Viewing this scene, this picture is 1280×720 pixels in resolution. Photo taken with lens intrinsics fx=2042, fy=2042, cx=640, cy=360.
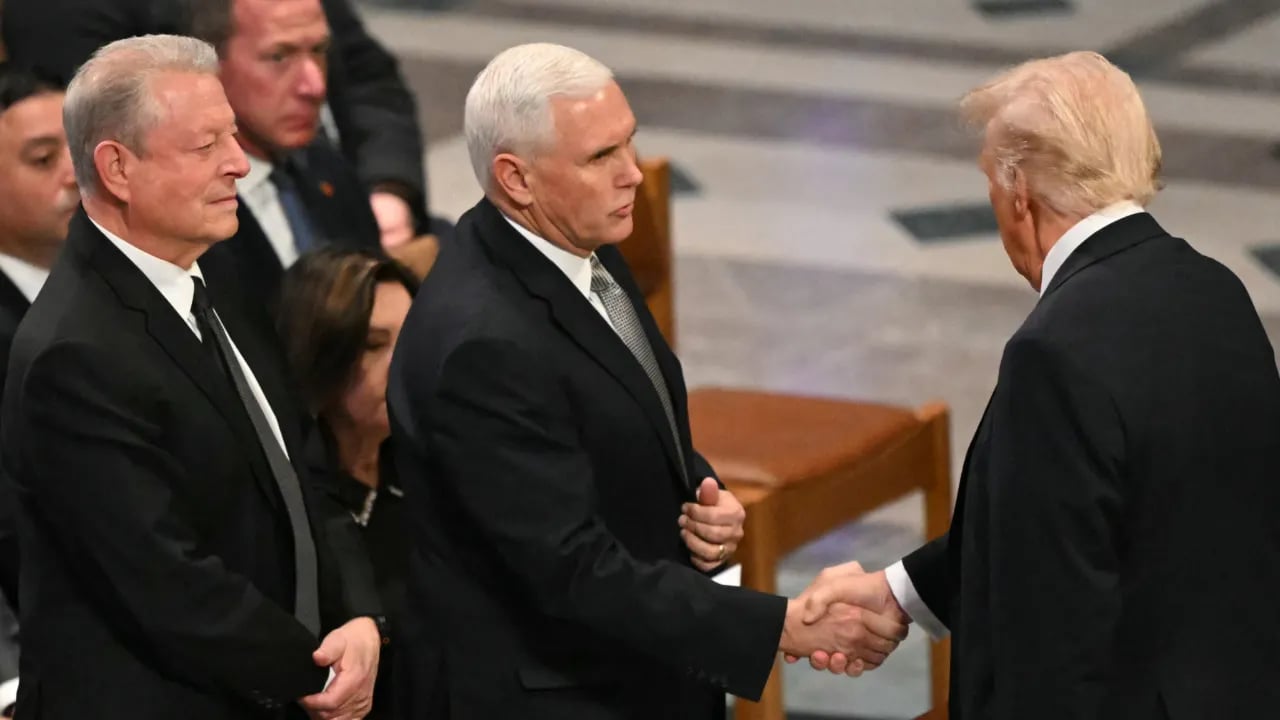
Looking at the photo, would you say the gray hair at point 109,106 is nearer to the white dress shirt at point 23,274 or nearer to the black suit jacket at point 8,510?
the black suit jacket at point 8,510

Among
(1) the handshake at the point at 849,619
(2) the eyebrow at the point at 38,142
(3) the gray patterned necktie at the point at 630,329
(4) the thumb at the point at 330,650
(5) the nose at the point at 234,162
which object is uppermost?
(5) the nose at the point at 234,162

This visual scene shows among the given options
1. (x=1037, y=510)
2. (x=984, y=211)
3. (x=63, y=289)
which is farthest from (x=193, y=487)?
(x=984, y=211)

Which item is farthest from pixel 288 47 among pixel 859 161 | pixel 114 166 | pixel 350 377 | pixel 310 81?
pixel 859 161

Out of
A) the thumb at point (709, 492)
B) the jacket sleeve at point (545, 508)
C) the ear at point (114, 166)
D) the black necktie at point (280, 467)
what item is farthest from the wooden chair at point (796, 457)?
the ear at point (114, 166)

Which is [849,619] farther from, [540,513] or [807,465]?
[807,465]

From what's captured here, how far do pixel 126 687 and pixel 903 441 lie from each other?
74.4 inches

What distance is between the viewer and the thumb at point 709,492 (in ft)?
8.74

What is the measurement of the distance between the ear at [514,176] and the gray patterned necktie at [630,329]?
0.58ft

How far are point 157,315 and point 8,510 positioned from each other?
495 mm

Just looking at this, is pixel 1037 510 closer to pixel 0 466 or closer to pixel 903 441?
pixel 0 466

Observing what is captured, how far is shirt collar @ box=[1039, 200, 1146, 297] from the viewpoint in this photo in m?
2.22

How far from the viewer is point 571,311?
2531 mm

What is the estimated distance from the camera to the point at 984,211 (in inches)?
253

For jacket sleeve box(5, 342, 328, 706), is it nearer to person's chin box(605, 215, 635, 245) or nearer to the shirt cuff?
person's chin box(605, 215, 635, 245)
